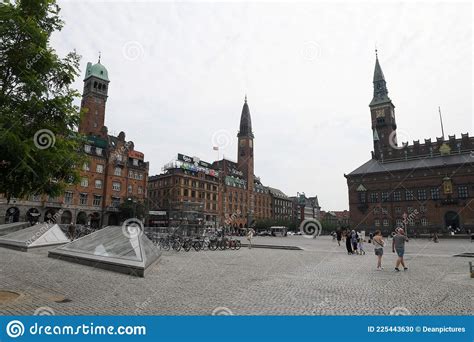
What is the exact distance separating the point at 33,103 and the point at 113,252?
795cm

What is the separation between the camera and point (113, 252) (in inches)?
544

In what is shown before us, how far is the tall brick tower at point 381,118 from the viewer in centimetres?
8231

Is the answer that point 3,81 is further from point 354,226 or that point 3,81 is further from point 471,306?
point 354,226

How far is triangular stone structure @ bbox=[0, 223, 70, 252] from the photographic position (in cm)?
2170

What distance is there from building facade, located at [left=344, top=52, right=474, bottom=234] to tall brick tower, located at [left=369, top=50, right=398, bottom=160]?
53 cm

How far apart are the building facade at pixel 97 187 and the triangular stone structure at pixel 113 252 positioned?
35.6 meters

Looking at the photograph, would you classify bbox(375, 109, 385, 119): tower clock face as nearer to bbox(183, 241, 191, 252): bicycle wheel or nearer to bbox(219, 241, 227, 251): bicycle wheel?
bbox(219, 241, 227, 251): bicycle wheel

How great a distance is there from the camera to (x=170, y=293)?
8805mm

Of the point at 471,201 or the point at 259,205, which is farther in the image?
the point at 259,205

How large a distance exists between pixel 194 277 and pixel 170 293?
297 centimetres

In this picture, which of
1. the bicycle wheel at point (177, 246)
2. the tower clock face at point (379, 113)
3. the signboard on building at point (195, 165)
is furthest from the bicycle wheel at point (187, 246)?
the tower clock face at point (379, 113)

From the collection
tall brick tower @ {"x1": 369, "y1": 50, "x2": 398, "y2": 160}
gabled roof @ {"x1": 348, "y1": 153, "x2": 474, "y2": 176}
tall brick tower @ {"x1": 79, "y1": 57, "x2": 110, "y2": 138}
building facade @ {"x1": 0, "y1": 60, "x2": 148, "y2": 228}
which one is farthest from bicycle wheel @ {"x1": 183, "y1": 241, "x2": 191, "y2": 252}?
tall brick tower @ {"x1": 369, "y1": 50, "x2": 398, "y2": 160}

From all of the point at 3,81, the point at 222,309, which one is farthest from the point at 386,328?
the point at 3,81

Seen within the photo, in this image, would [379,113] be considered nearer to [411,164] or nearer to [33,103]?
[411,164]
